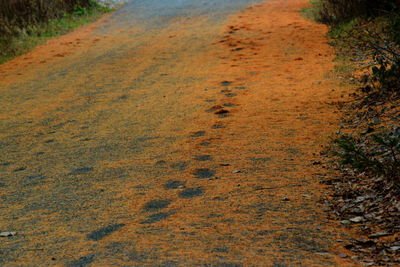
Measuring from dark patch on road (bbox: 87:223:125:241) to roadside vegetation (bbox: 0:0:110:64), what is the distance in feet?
29.7

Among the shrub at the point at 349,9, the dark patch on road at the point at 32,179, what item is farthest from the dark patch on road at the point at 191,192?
the shrub at the point at 349,9

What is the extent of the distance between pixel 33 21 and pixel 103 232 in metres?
12.6

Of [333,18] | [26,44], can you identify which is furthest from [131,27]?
[333,18]

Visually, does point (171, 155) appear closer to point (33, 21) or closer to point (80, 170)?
point (80, 170)

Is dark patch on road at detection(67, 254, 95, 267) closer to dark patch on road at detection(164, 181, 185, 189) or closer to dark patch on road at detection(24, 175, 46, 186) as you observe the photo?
dark patch on road at detection(164, 181, 185, 189)

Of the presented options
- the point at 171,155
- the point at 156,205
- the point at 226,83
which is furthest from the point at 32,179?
the point at 226,83

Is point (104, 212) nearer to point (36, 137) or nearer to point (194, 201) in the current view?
point (194, 201)

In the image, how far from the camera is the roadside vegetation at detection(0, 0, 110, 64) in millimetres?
13062

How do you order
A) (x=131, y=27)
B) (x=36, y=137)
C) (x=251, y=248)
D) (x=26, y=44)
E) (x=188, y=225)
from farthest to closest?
(x=131, y=27)
(x=26, y=44)
(x=36, y=137)
(x=188, y=225)
(x=251, y=248)

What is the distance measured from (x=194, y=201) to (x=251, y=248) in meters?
0.92

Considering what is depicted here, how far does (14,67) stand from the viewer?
11039 millimetres

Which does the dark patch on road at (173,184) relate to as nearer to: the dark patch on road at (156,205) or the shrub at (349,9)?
the dark patch on road at (156,205)

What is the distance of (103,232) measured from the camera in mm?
3541

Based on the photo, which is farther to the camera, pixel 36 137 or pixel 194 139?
pixel 36 137
